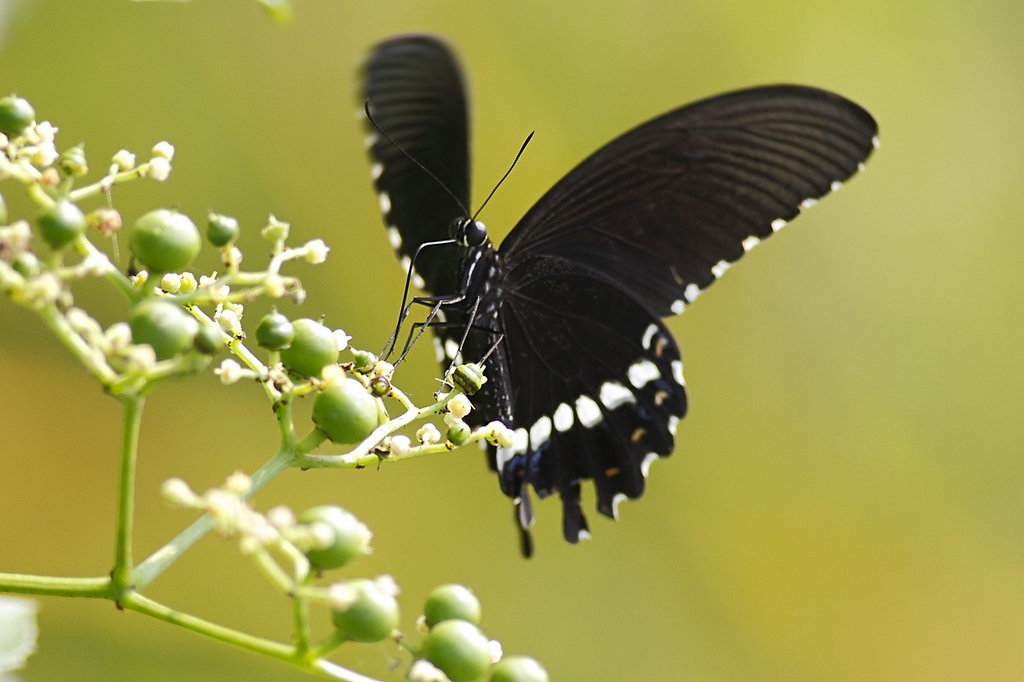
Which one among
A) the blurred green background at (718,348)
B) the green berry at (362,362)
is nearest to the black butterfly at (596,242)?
the green berry at (362,362)

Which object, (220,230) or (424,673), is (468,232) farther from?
(424,673)

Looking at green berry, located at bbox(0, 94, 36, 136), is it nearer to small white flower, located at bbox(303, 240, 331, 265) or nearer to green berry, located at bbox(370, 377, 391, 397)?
small white flower, located at bbox(303, 240, 331, 265)

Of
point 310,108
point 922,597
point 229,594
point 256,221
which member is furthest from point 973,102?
point 229,594

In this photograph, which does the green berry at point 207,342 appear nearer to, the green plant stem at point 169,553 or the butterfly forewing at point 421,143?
the green plant stem at point 169,553

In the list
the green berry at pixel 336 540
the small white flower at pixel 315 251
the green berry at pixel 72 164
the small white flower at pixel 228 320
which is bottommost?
the green berry at pixel 336 540

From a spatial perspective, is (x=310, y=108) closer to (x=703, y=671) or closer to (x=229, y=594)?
(x=229, y=594)

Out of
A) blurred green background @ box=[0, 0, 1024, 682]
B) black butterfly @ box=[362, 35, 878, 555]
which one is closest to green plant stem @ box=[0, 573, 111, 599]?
black butterfly @ box=[362, 35, 878, 555]
